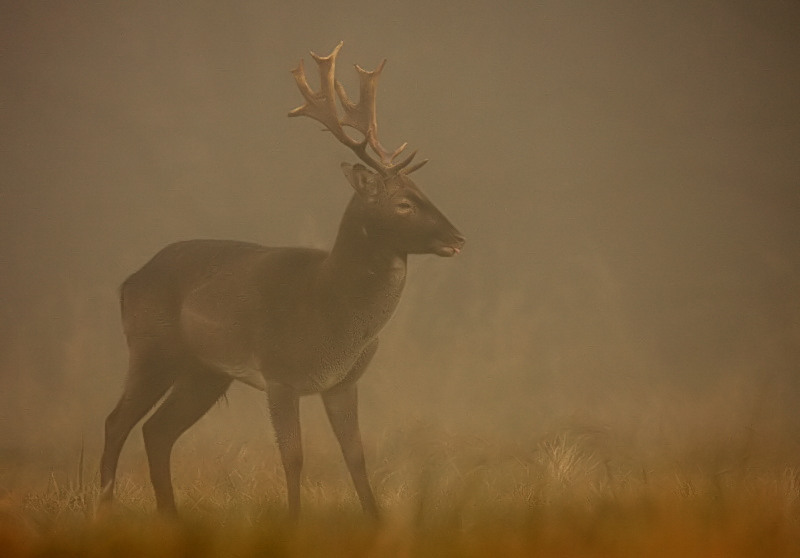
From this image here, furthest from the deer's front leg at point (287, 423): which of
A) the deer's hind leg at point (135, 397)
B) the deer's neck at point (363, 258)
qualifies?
the deer's hind leg at point (135, 397)

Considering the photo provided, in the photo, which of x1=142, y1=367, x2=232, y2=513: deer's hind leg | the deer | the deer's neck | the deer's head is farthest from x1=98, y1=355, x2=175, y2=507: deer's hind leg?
the deer's head

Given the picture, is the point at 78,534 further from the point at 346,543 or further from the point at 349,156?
→ the point at 349,156

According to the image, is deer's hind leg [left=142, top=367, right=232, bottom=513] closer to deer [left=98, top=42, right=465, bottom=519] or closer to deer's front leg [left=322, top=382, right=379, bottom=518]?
deer [left=98, top=42, right=465, bottom=519]

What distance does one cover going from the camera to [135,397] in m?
4.18

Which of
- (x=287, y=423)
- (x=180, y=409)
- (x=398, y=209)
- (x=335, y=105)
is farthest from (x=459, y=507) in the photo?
(x=335, y=105)

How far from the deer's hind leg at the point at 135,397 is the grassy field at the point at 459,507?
291mm

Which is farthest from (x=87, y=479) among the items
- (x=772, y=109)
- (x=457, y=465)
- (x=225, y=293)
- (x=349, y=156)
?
(x=772, y=109)

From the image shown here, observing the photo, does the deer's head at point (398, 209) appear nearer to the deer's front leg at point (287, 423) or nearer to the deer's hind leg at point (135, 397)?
the deer's front leg at point (287, 423)

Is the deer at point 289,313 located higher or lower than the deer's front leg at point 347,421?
higher

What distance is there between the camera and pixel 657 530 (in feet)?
8.41

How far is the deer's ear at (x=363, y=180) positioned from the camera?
3828 millimetres

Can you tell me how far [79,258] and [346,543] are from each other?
14.6 feet

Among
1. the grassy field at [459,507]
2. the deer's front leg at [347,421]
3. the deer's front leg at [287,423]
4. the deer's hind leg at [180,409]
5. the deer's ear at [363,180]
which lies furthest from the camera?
the deer's hind leg at [180,409]

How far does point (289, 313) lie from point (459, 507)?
145 cm
